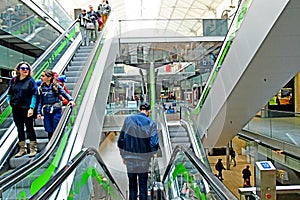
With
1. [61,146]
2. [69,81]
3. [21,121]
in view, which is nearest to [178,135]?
[69,81]

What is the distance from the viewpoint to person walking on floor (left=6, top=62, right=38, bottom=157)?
4.42 meters

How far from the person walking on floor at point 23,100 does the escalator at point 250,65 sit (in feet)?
11.0

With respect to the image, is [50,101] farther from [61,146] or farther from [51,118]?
[61,146]

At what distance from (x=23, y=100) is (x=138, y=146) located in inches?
63.2

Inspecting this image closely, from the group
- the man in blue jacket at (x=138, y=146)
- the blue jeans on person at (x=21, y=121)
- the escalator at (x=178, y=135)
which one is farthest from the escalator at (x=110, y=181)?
the escalator at (x=178, y=135)

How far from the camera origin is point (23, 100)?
14.6 feet

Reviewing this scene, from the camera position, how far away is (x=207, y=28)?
43.4 ft

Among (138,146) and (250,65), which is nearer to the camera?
(138,146)

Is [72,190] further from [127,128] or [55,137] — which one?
[127,128]

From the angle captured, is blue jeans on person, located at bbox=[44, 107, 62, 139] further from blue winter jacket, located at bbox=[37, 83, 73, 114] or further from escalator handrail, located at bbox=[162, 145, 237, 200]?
escalator handrail, located at bbox=[162, 145, 237, 200]

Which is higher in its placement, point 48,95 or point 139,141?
point 48,95

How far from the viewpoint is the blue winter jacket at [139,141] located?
4520mm

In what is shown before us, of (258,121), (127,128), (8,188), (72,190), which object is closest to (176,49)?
(258,121)

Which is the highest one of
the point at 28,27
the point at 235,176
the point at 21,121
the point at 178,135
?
the point at 28,27
